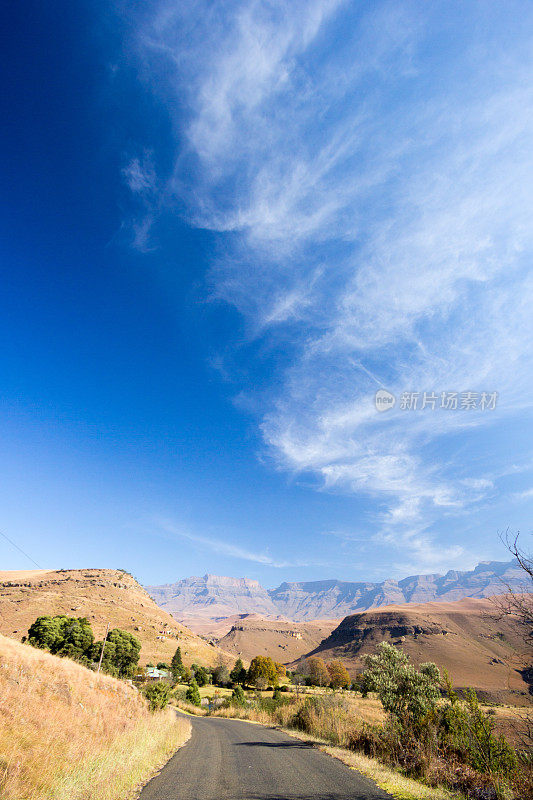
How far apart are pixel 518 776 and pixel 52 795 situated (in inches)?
419

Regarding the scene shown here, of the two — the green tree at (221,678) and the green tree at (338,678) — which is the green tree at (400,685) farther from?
the green tree at (338,678)

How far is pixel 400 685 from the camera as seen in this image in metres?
18.5

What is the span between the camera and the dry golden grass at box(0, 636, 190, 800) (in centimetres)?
809

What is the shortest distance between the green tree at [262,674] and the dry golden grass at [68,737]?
259 ft

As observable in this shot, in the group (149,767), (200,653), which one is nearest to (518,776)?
(149,767)

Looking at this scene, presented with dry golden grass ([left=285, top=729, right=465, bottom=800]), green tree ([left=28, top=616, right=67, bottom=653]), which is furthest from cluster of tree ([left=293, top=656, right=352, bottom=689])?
dry golden grass ([left=285, top=729, right=465, bottom=800])

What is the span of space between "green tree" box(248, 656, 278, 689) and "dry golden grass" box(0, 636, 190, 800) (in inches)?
3107

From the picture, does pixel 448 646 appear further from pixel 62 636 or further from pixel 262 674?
pixel 62 636

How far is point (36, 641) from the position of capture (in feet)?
191

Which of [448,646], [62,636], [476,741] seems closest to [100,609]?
[62,636]

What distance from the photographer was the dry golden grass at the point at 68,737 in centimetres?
809

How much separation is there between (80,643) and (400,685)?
63.2 m

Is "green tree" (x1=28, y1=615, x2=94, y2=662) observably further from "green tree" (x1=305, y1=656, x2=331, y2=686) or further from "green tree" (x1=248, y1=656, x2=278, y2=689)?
"green tree" (x1=305, y1=656, x2=331, y2=686)

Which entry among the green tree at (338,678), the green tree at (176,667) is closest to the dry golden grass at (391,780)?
the green tree at (176,667)
